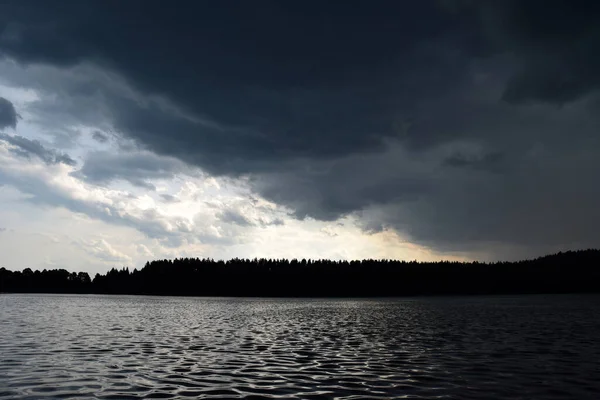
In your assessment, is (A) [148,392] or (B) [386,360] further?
(B) [386,360]

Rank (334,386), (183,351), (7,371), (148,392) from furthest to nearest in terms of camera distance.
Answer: (183,351)
(7,371)
(334,386)
(148,392)

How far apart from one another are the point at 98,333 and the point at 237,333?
1407 centimetres

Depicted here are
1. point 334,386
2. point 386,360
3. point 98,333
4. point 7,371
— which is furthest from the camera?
point 98,333

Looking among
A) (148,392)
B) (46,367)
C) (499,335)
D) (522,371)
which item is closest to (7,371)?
(46,367)

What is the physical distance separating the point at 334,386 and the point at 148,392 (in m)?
8.44

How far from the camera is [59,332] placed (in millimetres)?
49344

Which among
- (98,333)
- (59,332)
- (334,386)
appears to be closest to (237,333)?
(98,333)

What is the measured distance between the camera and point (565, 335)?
46469mm

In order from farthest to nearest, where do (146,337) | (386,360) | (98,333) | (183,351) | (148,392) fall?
(98,333) < (146,337) < (183,351) < (386,360) < (148,392)

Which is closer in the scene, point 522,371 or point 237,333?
point 522,371

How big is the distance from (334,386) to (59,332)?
37938 millimetres

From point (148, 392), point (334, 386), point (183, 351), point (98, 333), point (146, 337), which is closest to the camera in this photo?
point (148, 392)

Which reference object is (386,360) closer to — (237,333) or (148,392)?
(148,392)

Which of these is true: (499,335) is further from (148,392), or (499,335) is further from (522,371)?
(148,392)
